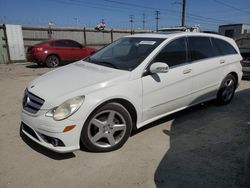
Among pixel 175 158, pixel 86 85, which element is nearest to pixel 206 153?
pixel 175 158

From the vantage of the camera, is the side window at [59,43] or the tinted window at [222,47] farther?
the side window at [59,43]

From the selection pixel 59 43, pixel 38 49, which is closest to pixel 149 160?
pixel 38 49

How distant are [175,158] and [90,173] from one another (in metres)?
1.17

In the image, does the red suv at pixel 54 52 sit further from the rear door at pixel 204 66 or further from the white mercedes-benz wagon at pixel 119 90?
the white mercedes-benz wagon at pixel 119 90

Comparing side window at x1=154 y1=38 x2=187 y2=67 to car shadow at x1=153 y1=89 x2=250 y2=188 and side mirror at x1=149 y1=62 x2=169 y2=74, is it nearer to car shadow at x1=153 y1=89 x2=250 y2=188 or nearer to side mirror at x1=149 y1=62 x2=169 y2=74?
side mirror at x1=149 y1=62 x2=169 y2=74

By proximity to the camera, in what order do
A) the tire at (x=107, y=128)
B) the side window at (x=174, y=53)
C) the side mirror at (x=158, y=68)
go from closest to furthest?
1. the tire at (x=107, y=128)
2. the side mirror at (x=158, y=68)
3. the side window at (x=174, y=53)

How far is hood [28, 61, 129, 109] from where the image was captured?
A: 9.75 ft

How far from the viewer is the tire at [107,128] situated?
3100 millimetres

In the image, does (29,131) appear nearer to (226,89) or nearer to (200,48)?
(200,48)

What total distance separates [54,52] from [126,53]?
9382mm

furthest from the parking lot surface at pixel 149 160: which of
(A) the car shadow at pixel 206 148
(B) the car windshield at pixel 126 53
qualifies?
(B) the car windshield at pixel 126 53

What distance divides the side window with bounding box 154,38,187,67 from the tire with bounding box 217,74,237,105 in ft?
4.88

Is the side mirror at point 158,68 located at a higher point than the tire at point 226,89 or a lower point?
higher

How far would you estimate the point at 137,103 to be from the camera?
11.3 ft
